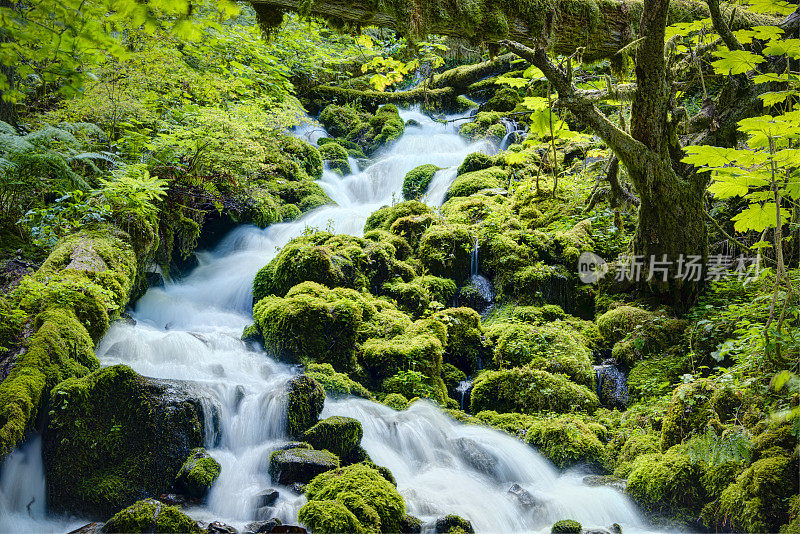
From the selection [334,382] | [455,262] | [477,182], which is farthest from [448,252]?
[334,382]

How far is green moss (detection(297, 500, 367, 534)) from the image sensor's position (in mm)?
3934

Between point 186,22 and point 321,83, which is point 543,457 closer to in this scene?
point 186,22

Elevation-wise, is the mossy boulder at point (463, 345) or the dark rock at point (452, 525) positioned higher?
the mossy boulder at point (463, 345)

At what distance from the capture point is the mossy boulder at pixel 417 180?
11.9 metres

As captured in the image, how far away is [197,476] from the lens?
4566 mm

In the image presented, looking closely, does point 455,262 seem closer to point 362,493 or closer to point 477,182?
point 477,182

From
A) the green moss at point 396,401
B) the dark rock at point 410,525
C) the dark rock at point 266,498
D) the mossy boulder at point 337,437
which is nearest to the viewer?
the dark rock at point 410,525

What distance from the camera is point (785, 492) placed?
411 cm

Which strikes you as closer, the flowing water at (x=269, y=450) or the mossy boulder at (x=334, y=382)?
the flowing water at (x=269, y=450)

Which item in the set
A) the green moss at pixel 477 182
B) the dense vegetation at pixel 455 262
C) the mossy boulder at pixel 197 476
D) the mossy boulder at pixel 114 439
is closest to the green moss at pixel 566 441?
the dense vegetation at pixel 455 262

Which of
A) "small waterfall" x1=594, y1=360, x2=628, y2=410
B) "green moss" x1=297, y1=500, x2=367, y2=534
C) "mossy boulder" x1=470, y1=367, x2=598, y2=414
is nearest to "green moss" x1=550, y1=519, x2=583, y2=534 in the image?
"green moss" x1=297, y1=500, x2=367, y2=534

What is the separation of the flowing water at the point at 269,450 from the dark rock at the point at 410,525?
0.17 m

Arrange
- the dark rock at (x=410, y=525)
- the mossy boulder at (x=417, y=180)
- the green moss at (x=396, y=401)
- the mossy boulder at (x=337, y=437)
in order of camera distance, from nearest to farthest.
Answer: the dark rock at (x=410, y=525) < the mossy boulder at (x=337, y=437) < the green moss at (x=396, y=401) < the mossy boulder at (x=417, y=180)

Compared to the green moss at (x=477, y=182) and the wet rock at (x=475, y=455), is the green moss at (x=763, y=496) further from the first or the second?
the green moss at (x=477, y=182)
